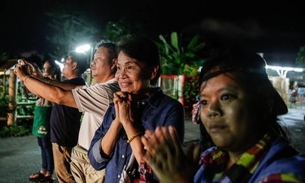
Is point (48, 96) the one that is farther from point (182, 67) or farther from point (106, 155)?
point (182, 67)

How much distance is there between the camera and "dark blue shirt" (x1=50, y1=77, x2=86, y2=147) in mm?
4137

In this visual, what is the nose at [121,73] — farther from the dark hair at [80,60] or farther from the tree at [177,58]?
the tree at [177,58]

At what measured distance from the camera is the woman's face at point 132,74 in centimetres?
220

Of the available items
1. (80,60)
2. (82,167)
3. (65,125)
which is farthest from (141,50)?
(80,60)

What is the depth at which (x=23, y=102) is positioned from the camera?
998 cm

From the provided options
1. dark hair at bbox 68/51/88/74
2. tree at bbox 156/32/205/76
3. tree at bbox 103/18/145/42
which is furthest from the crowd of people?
tree at bbox 103/18/145/42

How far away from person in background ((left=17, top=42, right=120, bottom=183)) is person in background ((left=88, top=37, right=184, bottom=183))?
42 centimetres

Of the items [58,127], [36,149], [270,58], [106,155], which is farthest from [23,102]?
[270,58]

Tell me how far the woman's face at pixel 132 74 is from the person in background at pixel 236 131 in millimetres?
926

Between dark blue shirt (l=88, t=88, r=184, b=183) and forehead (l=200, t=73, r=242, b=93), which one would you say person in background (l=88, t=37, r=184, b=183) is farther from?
forehead (l=200, t=73, r=242, b=93)

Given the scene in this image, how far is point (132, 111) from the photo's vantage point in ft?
6.79

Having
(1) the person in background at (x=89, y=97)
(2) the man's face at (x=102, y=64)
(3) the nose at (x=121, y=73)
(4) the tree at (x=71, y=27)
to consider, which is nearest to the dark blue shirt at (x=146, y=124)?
(3) the nose at (x=121, y=73)

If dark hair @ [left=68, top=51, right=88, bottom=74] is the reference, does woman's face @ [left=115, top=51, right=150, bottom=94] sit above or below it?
below

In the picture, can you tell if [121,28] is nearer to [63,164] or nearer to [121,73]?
[63,164]
